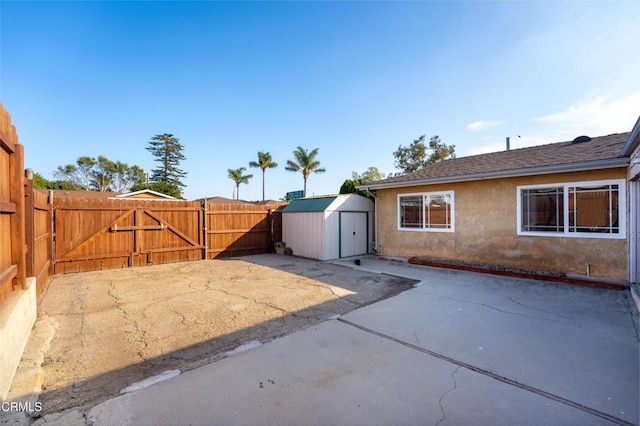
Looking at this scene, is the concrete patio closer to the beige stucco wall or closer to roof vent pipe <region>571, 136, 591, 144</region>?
the beige stucco wall

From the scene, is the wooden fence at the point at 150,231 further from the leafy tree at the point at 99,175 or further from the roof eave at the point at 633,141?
the leafy tree at the point at 99,175

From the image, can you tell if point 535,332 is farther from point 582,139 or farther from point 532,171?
point 582,139

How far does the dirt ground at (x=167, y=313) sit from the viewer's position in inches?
119

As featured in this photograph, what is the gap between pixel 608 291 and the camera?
5.86 m

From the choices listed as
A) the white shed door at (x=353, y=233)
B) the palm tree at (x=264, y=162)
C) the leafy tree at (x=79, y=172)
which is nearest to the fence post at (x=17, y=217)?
the white shed door at (x=353, y=233)

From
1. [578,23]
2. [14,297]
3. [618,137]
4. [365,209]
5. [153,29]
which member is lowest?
[14,297]

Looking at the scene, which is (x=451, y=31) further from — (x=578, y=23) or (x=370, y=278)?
(x=370, y=278)

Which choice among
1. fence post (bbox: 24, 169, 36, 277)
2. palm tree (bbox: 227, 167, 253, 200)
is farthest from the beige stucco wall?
palm tree (bbox: 227, 167, 253, 200)

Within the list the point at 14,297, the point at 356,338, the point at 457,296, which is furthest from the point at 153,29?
the point at 457,296

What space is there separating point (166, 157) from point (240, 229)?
36.4m

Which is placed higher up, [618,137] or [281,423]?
[618,137]

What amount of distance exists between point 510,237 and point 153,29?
12.6 meters

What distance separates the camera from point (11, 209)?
333 centimetres

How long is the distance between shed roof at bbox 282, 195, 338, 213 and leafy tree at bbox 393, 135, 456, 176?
58.4ft
